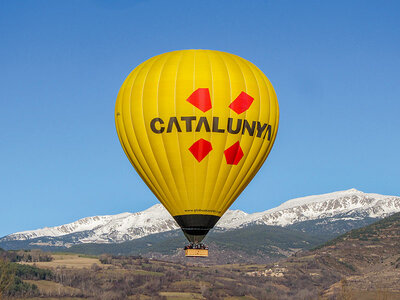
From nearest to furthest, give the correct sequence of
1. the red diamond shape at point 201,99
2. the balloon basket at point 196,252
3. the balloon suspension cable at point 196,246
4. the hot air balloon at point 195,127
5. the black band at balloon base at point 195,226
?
1. the balloon basket at point 196,252
2. the balloon suspension cable at point 196,246
3. the black band at balloon base at point 195,226
4. the red diamond shape at point 201,99
5. the hot air balloon at point 195,127

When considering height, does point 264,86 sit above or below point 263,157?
above

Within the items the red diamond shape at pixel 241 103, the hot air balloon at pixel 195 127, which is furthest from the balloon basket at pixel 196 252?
the red diamond shape at pixel 241 103

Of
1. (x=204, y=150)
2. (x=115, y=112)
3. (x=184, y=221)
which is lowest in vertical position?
(x=184, y=221)

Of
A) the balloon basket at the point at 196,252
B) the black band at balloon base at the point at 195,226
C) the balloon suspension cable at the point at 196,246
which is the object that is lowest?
the balloon basket at the point at 196,252

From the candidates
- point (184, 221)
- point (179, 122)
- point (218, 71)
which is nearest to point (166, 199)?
point (184, 221)

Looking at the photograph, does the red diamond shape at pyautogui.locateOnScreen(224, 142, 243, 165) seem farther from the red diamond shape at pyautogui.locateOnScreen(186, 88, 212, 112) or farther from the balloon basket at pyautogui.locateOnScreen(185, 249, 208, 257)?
the balloon basket at pyautogui.locateOnScreen(185, 249, 208, 257)

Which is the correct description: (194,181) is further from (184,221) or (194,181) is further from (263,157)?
(263,157)

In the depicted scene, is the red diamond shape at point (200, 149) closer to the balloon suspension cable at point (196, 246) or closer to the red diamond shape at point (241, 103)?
the red diamond shape at point (241, 103)
